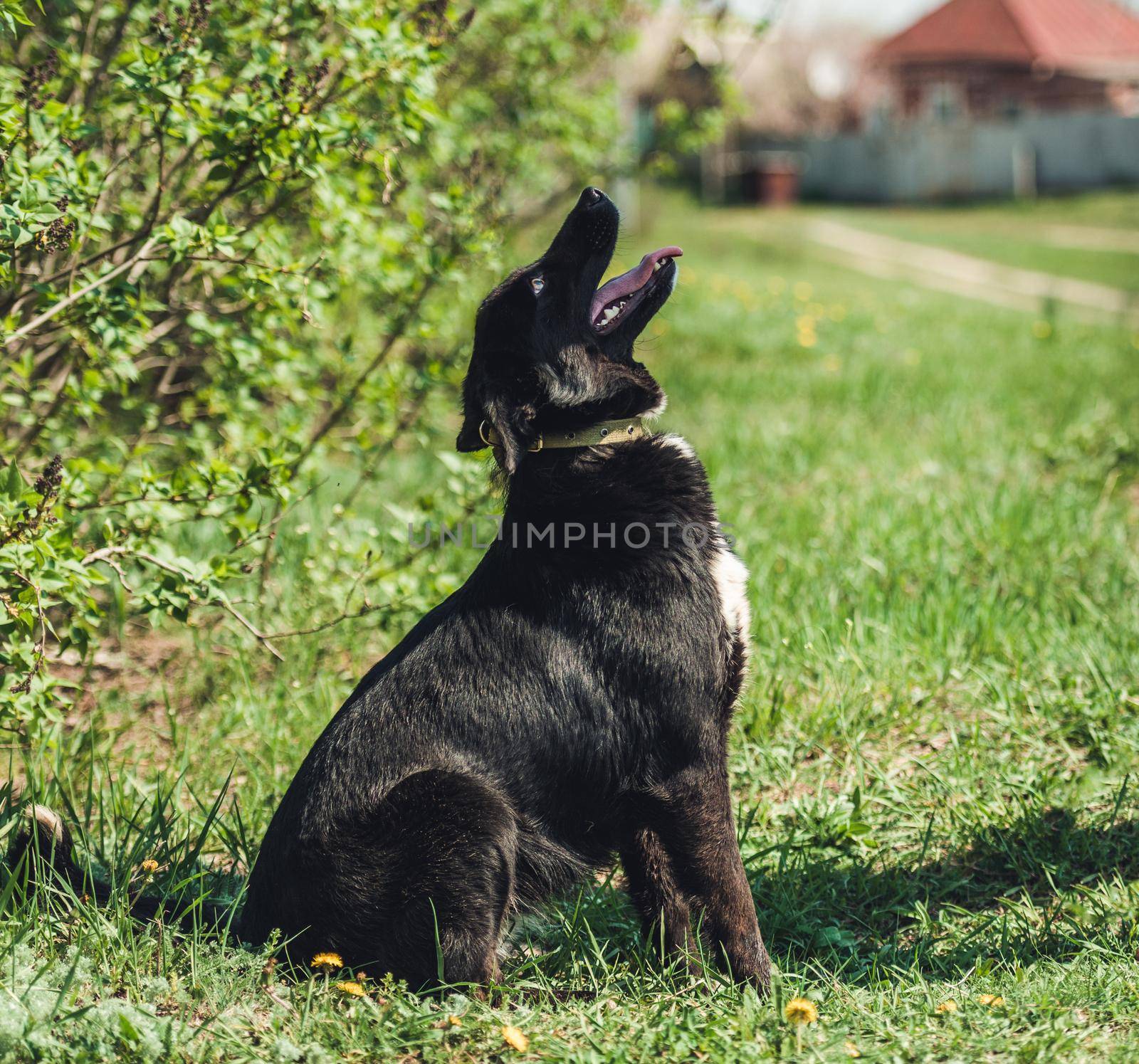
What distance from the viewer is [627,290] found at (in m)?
2.80

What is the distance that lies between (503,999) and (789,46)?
50.6 metres

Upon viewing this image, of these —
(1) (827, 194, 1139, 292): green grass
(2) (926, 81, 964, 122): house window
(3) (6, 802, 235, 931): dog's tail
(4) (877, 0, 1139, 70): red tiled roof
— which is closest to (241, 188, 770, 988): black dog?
(3) (6, 802, 235, 931): dog's tail

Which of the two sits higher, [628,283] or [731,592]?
[628,283]

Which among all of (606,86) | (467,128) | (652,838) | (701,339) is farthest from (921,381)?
(652,838)

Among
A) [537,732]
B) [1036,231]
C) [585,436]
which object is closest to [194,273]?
[585,436]

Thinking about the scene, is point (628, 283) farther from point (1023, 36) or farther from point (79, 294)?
point (1023, 36)

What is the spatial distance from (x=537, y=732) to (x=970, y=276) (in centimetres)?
1484

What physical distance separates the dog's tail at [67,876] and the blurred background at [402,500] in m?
0.08

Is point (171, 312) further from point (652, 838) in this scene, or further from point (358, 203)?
point (652, 838)

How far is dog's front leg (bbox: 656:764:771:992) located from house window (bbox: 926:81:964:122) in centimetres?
4048

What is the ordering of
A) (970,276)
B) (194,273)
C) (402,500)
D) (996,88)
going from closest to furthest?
(194,273) → (402,500) → (970,276) → (996,88)

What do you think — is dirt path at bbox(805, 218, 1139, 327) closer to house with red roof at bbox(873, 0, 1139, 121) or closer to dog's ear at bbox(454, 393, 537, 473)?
dog's ear at bbox(454, 393, 537, 473)

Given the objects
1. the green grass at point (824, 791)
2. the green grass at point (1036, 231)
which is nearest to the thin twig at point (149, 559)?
the green grass at point (824, 791)

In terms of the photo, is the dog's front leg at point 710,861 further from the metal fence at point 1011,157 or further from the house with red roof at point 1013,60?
the house with red roof at point 1013,60
